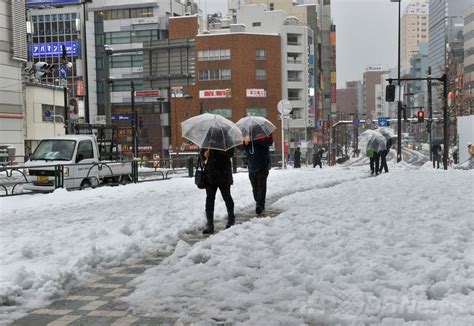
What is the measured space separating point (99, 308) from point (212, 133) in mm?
3751

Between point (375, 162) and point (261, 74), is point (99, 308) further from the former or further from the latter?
point (261, 74)

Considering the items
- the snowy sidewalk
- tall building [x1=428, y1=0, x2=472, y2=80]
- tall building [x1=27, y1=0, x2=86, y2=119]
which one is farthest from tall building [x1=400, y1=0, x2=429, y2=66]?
the snowy sidewalk

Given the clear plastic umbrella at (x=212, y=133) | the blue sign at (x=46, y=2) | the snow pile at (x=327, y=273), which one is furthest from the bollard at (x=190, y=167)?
the blue sign at (x=46, y=2)

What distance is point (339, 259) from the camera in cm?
530

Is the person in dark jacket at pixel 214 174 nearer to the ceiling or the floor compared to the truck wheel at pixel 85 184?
nearer to the ceiling

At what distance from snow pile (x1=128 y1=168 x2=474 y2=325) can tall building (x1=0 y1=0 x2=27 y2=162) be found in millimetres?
32513

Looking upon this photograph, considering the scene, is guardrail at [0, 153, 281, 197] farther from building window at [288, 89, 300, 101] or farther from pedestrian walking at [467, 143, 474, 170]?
building window at [288, 89, 300, 101]

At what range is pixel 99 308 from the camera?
14.9 ft

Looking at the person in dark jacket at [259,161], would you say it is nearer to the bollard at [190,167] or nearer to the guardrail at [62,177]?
the guardrail at [62,177]

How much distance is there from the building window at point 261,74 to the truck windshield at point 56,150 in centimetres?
5517

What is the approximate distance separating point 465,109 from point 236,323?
58.3m

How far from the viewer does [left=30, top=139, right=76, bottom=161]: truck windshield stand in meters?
15.5

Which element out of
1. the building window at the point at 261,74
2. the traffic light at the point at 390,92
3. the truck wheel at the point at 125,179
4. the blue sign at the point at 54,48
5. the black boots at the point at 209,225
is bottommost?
the truck wheel at the point at 125,179

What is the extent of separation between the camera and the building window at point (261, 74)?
69.5 meters
